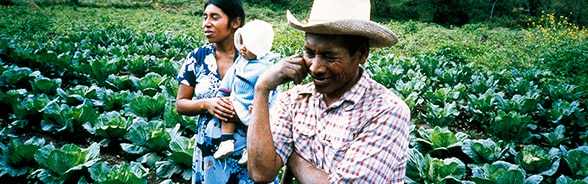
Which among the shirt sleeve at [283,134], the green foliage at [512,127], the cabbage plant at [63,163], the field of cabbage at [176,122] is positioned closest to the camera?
the shirt sleeve at [283,134]

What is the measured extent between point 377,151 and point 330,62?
0.35m

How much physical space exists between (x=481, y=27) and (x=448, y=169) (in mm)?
20831

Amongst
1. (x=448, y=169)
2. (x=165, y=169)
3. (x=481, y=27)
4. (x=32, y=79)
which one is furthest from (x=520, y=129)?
(x=481, y=27)

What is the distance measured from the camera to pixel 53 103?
5035 mm

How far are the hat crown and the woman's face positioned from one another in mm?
913

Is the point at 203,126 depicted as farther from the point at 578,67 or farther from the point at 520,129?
the point at 578,67

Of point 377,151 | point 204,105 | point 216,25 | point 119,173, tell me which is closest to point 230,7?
point 216,25

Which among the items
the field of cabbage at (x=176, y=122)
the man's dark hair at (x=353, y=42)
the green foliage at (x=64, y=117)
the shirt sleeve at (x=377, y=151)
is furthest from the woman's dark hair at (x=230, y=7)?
the green foliage at (x=64, y=117)

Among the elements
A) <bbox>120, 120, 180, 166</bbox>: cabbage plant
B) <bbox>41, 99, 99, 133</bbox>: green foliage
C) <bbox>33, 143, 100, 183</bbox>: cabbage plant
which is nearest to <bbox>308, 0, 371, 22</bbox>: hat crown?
<bbox>33, 143, 100, 183</bbox>: cabbage plant

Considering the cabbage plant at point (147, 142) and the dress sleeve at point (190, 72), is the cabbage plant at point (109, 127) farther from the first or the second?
the dress sleeve at point (190, 72)

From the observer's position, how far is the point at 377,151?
140cm

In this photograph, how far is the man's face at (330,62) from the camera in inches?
58.9

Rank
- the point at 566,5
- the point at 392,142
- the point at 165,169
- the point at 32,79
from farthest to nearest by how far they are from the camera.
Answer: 1. the point at 566,5
2. the point at 32,79
3. the point at 165,169
4. the point at 392,142

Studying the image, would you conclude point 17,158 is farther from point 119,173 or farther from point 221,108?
point 221,108
